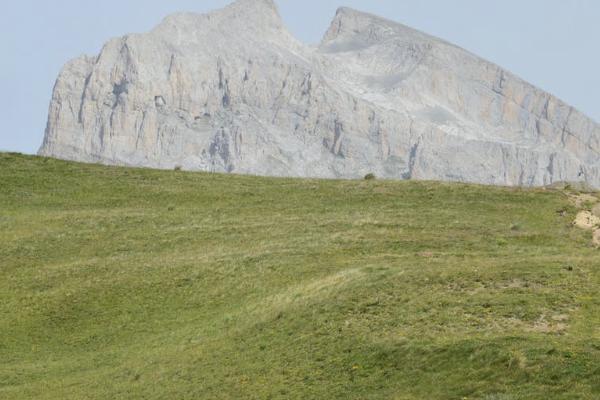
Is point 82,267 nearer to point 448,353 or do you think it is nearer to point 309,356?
point 309,356

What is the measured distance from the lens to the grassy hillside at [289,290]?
115 feet

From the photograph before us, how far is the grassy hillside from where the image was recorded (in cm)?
3516

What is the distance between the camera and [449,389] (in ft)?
105

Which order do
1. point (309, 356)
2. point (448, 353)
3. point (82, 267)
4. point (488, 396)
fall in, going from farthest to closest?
1. point (82, 267)
2. point (309, 356)
3. point (448, 353)
4. point (488, 396)

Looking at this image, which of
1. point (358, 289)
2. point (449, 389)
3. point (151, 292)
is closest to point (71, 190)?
point (151, 292)

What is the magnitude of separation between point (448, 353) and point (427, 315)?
15.2ft

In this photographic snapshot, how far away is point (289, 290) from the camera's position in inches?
1893

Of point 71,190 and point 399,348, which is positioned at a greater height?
point 71,190

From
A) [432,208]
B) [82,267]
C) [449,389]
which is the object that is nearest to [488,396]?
[449,389]

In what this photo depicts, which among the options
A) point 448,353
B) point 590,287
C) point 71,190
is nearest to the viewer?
point 448,353

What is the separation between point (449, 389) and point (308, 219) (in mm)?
32894

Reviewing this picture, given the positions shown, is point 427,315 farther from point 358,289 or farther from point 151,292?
point 151,292

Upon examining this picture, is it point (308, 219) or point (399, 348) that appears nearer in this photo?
Answer: point (399, 348)

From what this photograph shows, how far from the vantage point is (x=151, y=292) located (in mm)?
51812
